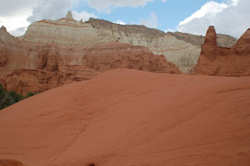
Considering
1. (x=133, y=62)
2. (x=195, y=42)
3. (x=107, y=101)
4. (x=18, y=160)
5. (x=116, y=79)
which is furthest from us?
(x=195, y=42)

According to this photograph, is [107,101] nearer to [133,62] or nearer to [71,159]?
[71,159]

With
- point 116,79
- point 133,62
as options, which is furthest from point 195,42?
point 116,79

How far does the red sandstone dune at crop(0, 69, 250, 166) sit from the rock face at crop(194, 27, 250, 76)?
42.6ft

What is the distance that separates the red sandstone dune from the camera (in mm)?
2844

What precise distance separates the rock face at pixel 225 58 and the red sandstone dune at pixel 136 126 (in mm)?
12982

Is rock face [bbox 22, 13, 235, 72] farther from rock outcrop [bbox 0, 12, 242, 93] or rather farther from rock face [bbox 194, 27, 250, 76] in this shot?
rock face [bbox 194, 27, 250, 76]

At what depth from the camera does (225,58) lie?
18.3m

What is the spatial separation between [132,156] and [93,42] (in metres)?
31.2

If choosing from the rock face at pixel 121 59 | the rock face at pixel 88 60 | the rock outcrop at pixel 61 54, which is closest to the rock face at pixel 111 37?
the rock outcrop at pixel 61 54

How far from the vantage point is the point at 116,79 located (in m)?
7.08

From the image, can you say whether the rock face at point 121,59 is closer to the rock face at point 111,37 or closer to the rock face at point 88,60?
the rock face at point 88,60

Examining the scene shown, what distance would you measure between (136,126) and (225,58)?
1654cm

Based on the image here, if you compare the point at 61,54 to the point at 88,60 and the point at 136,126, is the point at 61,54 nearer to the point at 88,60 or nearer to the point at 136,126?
the point at 88,60

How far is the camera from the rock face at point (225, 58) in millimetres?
17406
